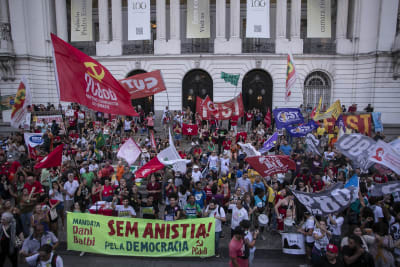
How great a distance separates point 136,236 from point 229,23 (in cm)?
2441

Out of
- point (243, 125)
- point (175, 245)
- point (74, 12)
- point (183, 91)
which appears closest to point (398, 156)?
point (175, 245)

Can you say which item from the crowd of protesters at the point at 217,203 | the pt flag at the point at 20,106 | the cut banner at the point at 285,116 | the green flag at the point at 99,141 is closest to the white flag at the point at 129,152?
the crowd of protesters at the point at 217,203

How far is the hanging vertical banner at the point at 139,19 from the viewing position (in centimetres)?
2358

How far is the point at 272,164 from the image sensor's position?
28.5ft

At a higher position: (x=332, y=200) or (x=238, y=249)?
(x=332, y=200)

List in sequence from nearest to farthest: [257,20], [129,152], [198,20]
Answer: [129,152] < [257,20] < [198,20]

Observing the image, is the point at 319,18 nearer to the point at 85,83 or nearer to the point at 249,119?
the point at 249,119

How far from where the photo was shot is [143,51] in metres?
26.5

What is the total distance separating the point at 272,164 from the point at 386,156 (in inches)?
122

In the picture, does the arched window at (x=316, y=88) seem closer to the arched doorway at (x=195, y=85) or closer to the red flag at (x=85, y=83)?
the arched doorway at (x=195, y=85)

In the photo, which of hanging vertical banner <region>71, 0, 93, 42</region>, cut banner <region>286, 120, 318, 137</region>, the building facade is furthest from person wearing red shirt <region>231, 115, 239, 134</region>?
hanging vertical banner <region>71, 0, 93, 42</region>

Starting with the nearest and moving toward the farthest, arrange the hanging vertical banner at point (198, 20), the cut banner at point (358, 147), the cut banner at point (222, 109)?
the cut banner at point (358, 147)
the cut banner at point (222, 109)
the hanging vertical banner at point (198, 20)

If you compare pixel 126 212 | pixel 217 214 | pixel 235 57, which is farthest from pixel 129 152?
pixel 235 57

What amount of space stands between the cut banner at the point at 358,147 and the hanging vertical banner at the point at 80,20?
959 inches
